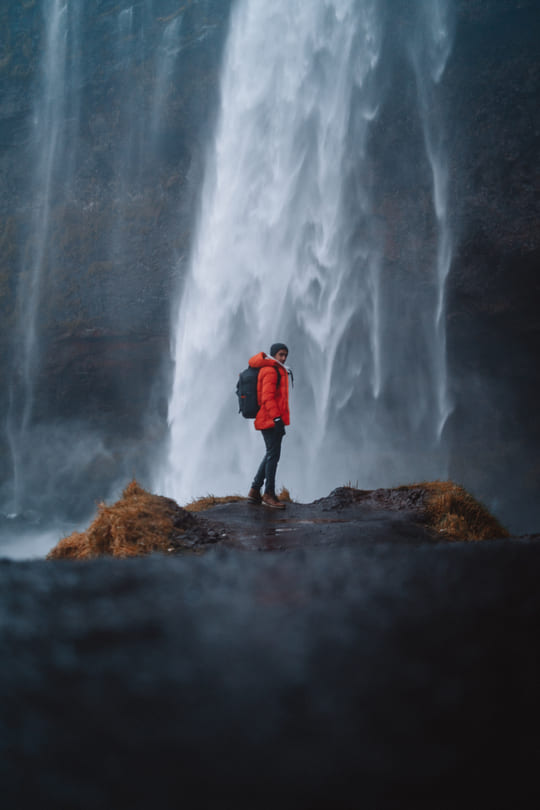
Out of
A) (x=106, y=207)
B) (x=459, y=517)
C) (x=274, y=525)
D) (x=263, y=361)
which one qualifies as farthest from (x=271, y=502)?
(x=106, y=207)

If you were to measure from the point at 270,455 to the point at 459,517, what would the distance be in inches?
97.5

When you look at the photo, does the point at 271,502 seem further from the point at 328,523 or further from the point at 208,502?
the point at 328,523

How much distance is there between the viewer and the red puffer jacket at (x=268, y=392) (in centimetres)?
666

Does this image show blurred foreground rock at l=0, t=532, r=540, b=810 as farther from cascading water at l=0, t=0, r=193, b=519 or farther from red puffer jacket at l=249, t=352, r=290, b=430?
cascading water at l=0, t=0, r=193, b=519

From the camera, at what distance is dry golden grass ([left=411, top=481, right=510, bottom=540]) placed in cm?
524

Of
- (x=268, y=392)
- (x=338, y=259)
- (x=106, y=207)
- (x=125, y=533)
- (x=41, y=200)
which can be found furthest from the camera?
(x=41, y=200)

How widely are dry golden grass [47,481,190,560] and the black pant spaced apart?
2632 millimetres

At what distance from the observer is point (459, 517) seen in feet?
18.2

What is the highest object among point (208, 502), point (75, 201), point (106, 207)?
point (75, 201)

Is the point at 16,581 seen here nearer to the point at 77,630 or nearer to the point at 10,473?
the point at 77,630

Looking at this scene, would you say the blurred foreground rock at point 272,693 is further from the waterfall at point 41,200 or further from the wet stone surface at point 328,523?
the waterfall at point 41,200

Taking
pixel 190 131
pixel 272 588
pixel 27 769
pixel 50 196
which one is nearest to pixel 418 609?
pixel 272 588

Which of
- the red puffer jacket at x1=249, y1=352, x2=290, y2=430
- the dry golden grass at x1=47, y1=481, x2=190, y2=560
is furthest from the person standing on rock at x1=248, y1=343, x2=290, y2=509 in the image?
the dry golden grass at x1=47, y1=481, x2=190, y2=560

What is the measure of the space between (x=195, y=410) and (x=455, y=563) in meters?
20.1
